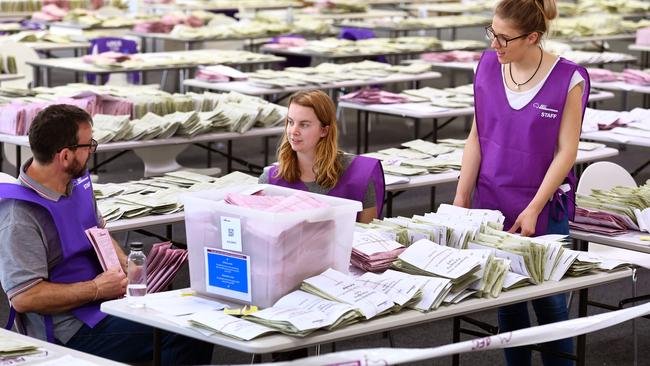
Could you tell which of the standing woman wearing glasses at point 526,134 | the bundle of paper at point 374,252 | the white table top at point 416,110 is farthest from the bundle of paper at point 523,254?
the white table top at point 416,110

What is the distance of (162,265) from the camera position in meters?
3.77

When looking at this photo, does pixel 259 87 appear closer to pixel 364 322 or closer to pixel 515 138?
pixel 515 138

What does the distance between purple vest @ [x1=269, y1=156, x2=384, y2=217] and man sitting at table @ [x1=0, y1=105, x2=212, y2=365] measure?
0.75 meters

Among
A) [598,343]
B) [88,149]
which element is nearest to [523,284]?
[88,149]

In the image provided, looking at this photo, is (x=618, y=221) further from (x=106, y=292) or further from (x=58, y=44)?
(x=58, y=44)

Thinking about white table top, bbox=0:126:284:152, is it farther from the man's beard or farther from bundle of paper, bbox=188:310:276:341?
bundle of paper, bbox=188:310:276:341

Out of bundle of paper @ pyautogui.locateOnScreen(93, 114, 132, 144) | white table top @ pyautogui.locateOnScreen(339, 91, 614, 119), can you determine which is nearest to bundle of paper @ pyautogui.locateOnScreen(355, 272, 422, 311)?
bundle of paper @ pyautogui.locateOnScreen(93, 114, 132, 144)

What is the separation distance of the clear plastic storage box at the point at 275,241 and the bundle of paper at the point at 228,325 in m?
0.12

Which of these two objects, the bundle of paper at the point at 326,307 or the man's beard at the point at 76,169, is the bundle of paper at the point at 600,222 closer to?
the bundle of paper at the point at 326,307

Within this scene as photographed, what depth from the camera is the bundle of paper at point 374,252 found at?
3.37 m

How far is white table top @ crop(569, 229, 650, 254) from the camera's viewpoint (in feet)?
13.1

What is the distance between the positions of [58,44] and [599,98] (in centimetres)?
519

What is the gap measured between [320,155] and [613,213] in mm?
1167

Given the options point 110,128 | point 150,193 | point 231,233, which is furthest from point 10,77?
point 231,233
